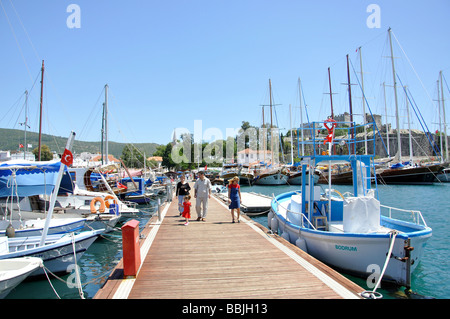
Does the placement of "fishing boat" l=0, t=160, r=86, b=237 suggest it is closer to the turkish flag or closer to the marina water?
the marina water

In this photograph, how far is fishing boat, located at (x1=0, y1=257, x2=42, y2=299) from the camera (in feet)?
22.8

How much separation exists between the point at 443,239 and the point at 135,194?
77.9 feet

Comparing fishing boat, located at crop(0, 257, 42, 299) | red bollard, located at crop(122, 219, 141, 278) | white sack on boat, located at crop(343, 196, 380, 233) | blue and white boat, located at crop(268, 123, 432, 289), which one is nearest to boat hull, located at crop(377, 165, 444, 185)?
blue and white boat, located at crop(268, 123, 432, 289)

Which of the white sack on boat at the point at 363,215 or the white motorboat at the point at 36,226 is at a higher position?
the white sack on boat at the point at 363,215

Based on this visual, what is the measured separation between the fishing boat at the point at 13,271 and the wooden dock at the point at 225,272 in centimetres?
232

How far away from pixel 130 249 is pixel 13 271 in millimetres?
3132

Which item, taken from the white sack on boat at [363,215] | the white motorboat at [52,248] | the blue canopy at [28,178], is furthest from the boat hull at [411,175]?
the white motorboat at [52,248]

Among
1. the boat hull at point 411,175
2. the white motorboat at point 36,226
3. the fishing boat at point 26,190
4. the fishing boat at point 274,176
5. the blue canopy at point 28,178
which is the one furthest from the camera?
the fishing boat at point 274,176

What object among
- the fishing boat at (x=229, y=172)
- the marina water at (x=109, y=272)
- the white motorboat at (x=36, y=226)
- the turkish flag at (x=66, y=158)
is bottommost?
the marina water at (x=109, y=272)

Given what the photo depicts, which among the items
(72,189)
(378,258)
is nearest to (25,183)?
(72,189)

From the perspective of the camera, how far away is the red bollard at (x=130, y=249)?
20.3 ft

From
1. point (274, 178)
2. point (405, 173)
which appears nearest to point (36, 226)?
point (274, 178)

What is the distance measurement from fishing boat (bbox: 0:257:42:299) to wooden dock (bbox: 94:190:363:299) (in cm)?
232

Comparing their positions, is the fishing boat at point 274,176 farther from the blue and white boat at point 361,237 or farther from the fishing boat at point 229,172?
the blue and white boat at point 361,237
